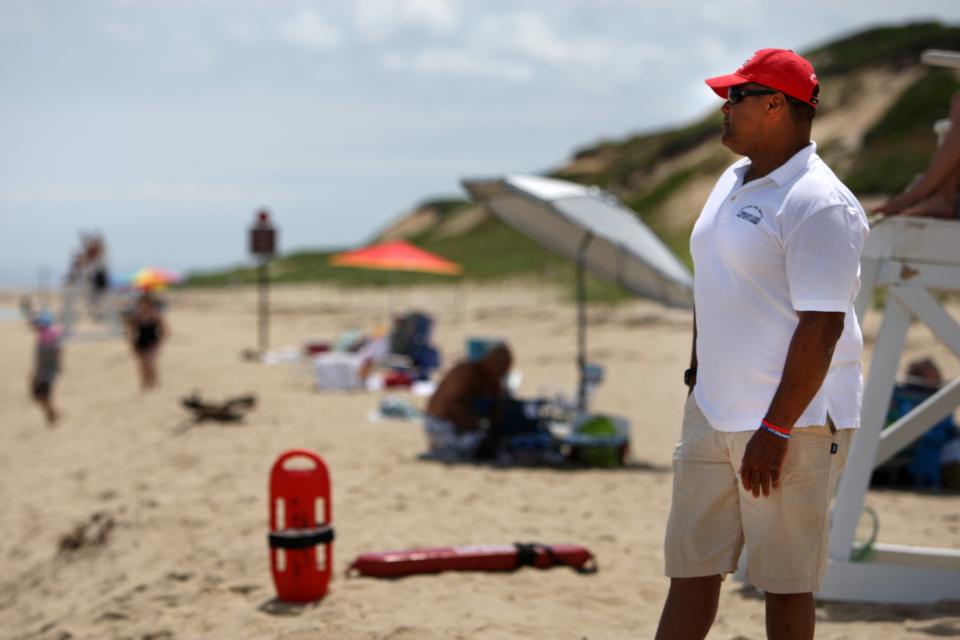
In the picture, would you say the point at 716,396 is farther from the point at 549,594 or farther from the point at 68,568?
the point at 68,568

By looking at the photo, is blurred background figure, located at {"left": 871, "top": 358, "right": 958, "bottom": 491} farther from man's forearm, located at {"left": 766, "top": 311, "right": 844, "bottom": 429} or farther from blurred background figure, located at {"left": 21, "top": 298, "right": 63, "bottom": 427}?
blurred background figure, located at {"left": 21, "top": 298, "right": 63, "bottom": 427}

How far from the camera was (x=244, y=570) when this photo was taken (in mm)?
4832

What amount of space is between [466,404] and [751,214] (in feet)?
17.8

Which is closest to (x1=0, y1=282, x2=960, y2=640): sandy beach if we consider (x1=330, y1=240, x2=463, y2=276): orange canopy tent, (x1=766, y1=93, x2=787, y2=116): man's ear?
(x1=766, y1=93, x2=787, y2=116): man's ear

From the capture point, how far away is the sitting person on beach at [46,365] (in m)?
11.7

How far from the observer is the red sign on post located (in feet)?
53.7

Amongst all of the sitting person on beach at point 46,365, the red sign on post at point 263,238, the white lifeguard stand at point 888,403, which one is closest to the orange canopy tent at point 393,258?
the red sign on post at point 263,238

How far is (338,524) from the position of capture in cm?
548

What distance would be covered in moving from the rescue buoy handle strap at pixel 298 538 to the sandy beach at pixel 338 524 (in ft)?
0.81

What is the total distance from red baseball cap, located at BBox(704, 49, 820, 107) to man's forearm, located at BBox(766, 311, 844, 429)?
0.53m

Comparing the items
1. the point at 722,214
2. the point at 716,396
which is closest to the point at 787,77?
the point at 722,214

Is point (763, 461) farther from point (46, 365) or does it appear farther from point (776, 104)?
point (46, 365)

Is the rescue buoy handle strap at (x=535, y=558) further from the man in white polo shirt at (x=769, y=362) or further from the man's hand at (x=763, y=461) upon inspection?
the man's hand at (x=763, y=461)

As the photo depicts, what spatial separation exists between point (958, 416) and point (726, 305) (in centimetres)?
828
